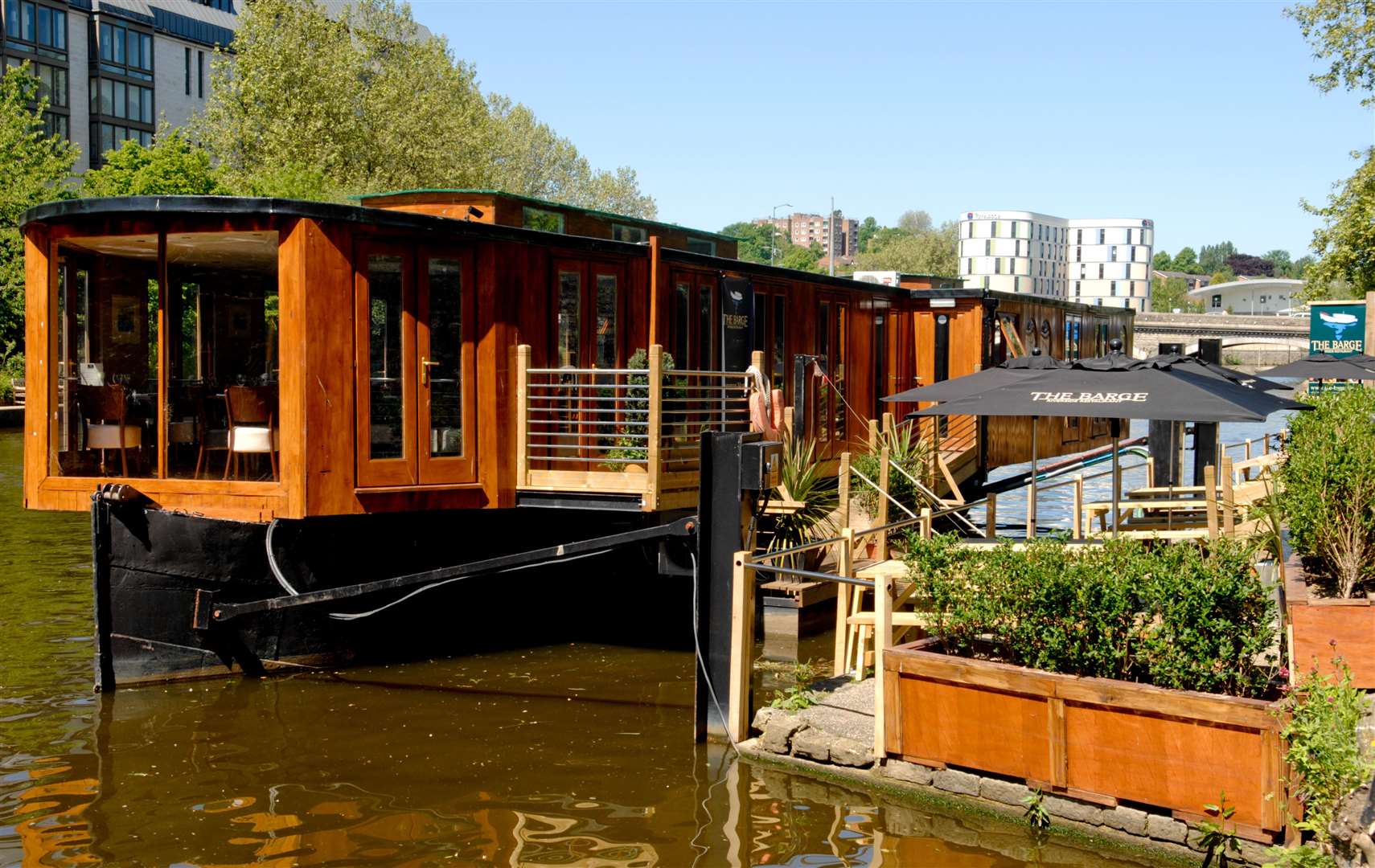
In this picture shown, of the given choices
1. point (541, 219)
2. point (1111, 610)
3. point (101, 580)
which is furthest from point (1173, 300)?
point (1111, 610)

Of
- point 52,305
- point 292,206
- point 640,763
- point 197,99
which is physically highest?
point 197,99

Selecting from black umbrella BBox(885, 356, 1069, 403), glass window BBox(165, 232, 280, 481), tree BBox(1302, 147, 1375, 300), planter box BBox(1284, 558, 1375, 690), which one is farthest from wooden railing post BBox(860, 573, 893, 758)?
tree BBox(1302, 147, 1375, 300)

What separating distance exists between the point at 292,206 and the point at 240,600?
3.51 metres

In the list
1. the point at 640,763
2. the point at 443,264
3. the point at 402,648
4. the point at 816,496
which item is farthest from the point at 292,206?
the point at 816,496

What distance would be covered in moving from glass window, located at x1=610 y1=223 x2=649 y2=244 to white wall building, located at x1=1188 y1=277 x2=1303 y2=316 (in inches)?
6315

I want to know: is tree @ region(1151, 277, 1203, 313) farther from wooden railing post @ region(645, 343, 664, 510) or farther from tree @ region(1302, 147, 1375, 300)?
wooden railing post @ region(645, 343, 664, 510)

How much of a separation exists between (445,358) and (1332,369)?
1123 cm

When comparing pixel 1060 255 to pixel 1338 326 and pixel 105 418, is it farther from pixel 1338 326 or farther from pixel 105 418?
pixel 105 418

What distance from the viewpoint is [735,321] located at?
16.9 metres

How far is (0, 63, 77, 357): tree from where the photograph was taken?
44.4 meters

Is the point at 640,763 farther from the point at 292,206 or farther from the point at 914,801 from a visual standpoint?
the point at 292,206

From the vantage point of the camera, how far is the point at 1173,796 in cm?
786

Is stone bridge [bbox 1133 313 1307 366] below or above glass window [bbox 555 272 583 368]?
above

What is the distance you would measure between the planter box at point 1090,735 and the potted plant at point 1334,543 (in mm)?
904
